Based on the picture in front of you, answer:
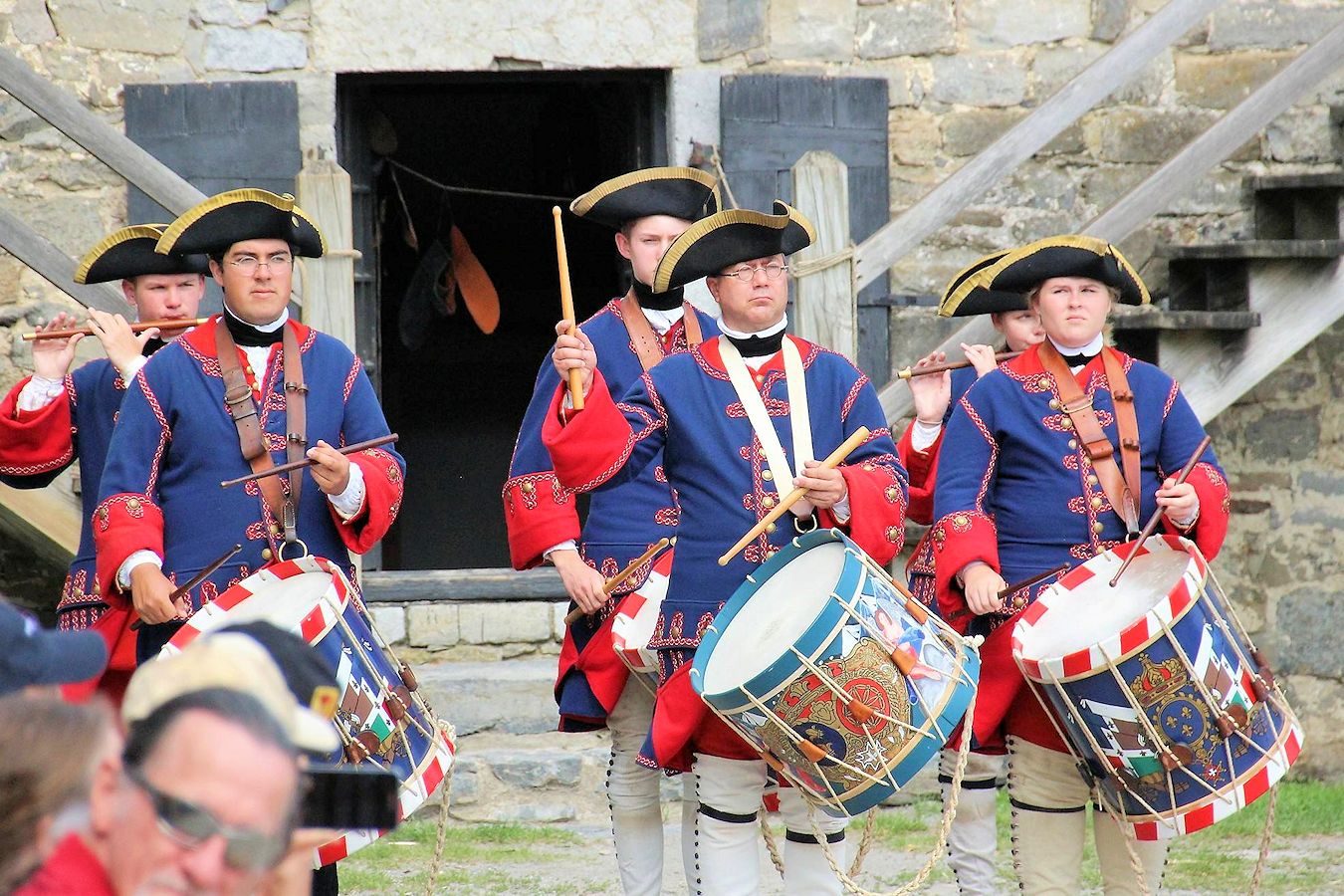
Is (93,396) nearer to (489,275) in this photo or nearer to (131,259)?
(131,259)

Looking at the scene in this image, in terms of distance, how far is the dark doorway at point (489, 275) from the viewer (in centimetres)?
942

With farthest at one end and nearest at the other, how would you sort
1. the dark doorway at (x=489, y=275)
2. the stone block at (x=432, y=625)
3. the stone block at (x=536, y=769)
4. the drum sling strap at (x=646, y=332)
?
the dark doorway at (x=489, y=275), the stone block at (x=432, y=625), the stone block at (x=536, y=769), the drum sling strap at (x=646, y=332)

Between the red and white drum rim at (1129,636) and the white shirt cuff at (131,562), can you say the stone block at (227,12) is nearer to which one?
the white shirt cuff at (131,562)

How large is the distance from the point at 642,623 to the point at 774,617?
0.65 meters

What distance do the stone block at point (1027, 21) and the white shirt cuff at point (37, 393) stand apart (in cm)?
374

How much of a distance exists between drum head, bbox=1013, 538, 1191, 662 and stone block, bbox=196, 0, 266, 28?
3919 mm

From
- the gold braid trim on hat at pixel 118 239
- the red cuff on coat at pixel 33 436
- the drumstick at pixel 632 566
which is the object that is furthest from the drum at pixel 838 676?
the gold braid trim on hat at pixel 118 239

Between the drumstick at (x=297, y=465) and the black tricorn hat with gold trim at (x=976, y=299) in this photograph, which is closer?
the drumstick at (x=297, y=465)

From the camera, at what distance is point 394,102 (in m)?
9.59

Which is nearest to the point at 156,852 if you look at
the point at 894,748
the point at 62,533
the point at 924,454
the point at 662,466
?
the point at 894,748

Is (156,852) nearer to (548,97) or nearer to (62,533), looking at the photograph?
(62,533)

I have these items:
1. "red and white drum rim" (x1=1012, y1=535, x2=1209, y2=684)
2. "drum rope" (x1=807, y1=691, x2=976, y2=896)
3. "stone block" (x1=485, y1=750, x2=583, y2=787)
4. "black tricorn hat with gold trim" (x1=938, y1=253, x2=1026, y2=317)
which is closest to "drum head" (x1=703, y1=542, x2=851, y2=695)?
"drum rope" (x1=807, y1=691, x2=976, y2=896)

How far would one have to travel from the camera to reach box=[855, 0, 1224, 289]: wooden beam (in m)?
5.66

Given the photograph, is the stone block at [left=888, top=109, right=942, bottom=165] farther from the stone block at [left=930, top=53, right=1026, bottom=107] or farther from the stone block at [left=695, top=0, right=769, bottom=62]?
the stone block at [left=695, top=0, right=769, bottom=62]
